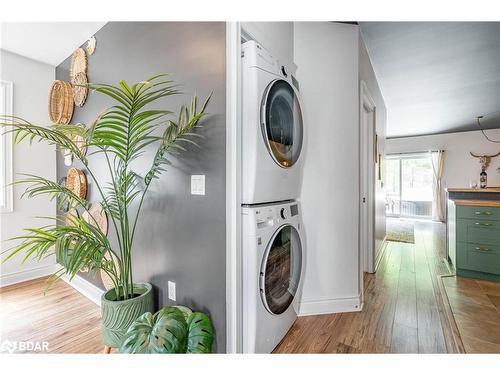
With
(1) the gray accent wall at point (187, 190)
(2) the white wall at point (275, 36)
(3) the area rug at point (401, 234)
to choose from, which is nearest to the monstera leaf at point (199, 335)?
(1) the gray accent wall at point (187, 190)

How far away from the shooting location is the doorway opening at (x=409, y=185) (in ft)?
21.4

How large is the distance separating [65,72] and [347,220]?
3.24m

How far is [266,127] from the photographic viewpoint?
4.01 ft

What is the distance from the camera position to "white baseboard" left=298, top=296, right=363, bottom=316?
1790 mm

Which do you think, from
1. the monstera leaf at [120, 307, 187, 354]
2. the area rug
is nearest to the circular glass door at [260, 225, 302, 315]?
the monstera leaf at [120, 307, 187, 354]

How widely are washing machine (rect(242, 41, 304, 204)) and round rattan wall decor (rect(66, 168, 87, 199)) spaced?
180 cm

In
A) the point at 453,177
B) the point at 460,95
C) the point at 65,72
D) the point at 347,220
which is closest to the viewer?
the point at 347,220

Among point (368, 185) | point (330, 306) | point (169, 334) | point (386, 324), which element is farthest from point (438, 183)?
point (169, 334)

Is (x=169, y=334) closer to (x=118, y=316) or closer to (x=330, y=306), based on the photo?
(x=118, y=316)

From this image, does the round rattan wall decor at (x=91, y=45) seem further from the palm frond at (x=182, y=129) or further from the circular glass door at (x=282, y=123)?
the circular glass door at (x=282, y=123)

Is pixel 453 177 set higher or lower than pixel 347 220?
higher
